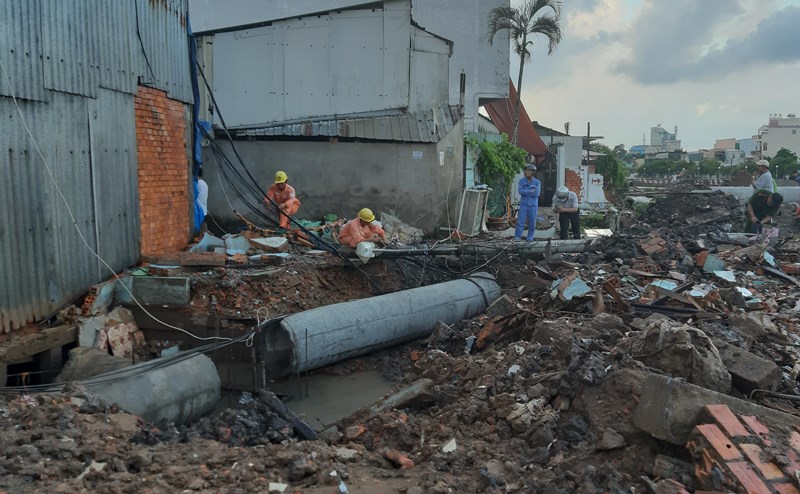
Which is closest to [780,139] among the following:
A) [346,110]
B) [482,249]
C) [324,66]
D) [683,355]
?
[346,110]

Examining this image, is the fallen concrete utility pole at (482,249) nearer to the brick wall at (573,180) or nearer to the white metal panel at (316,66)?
the white metal panel at (316,66)

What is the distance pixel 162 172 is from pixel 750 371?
8.23 metres

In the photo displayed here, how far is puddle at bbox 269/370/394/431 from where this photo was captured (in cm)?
771

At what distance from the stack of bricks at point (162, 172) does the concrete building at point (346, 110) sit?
3923 mm

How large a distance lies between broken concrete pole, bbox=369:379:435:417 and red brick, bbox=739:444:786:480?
314 centimetres

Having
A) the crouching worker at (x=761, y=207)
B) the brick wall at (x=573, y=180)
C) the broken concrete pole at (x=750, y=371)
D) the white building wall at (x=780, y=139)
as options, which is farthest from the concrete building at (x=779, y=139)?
the broken concrete pole at (x=750, y=371)

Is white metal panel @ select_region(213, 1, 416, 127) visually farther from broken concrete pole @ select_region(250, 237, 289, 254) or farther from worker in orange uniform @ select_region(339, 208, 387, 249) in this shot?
broken concrete pole @ select_region(250, 237, 289, 254)

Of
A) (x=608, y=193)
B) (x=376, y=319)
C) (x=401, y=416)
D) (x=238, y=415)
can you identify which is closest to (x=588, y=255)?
(x=376, y=319)

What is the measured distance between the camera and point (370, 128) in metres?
14.5

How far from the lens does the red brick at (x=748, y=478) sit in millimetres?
3775

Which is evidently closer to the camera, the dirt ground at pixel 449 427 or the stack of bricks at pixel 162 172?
the dirt ground at pixel 449 427

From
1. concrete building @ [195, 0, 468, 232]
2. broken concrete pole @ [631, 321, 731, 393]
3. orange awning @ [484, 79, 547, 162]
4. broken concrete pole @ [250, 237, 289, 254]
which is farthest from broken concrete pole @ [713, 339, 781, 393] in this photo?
orange awning @ [484, 79, 547, 162]

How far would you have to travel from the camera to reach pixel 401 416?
606cm

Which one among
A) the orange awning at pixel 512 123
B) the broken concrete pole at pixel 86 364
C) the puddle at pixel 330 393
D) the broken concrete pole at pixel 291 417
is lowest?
the puddle at pixel 330 393
